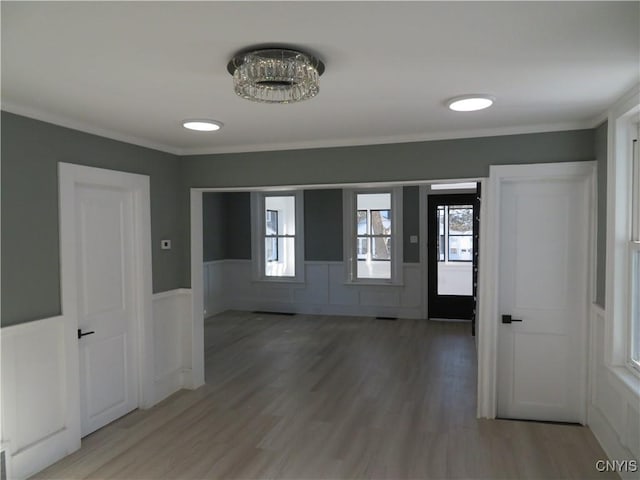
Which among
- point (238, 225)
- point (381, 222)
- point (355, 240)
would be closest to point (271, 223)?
point (238, 225)

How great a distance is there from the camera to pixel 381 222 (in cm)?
745

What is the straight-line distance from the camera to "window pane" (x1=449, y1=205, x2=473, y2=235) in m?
6.98

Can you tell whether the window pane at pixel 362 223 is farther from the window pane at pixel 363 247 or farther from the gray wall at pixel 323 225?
the gray wall at pixel 323 225

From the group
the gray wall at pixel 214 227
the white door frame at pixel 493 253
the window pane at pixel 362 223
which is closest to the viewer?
the white door frame at pixel 493 253

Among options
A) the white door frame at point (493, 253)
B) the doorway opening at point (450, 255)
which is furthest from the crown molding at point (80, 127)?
the doorway opening at point (450, 255)

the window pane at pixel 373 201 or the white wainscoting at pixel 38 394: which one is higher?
the window pane at pixel 373 201

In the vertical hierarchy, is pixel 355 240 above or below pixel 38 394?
above

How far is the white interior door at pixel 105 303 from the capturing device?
10.6 ft

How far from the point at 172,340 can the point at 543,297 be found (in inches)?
132

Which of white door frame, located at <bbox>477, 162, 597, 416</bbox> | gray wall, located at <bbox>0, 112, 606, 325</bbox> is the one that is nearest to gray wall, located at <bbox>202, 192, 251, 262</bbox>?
gray wall, located at <bbox>0, 112, 606, 325</bbox>

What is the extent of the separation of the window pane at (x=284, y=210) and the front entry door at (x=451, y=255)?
2.47 m

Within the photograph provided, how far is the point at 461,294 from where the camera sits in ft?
23.1

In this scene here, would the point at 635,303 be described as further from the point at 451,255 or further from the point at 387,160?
the point at 451,255

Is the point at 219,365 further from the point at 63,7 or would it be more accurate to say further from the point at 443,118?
the point at 63,7
